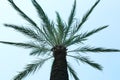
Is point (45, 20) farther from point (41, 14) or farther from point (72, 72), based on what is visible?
point (72, 72)

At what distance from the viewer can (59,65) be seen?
19031 millimetres

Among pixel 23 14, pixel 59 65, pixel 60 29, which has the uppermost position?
pixel 23 14

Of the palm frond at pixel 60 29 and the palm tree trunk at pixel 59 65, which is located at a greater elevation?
the palm frond at pixel 60 29

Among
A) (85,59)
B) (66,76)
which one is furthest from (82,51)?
(66,76)

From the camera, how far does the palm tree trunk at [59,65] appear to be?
18.6 metres

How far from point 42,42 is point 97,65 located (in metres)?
3.45

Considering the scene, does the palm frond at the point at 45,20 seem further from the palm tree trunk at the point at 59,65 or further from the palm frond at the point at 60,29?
the palm tree trunk at the point at 59,65

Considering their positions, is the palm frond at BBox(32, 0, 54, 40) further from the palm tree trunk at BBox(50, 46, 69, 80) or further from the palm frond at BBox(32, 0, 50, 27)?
the palm tree trunk at BBox(50, 46, 69, 80)

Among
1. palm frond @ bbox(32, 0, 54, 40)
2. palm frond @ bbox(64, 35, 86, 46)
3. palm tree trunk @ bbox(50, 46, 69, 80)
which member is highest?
palm frond @ bbox(32, 0, 54, 40)

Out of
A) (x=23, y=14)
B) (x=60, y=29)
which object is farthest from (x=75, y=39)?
(x=23, y=14)

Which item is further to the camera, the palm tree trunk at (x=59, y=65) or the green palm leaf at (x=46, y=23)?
the green palm leaf at (x=46, y=23)

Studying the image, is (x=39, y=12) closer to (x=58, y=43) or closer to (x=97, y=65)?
(x=58, y=43)

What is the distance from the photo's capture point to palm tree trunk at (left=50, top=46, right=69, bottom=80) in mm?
18578

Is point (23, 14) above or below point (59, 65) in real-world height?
above
